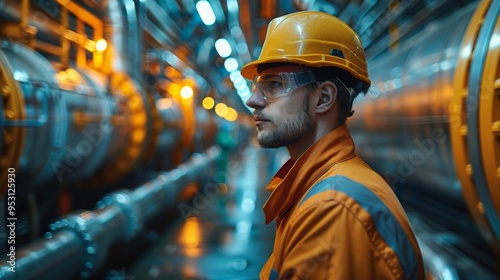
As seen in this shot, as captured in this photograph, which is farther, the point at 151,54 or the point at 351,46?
the point at 151,54

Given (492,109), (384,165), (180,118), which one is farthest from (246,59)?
(492,109)

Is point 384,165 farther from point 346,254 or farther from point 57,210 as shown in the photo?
point 346,254

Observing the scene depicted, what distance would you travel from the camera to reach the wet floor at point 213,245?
386cm

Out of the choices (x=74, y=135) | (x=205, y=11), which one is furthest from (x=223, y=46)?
(x=74, y=135)

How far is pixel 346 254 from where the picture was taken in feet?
2.92

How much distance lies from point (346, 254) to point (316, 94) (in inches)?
19.9

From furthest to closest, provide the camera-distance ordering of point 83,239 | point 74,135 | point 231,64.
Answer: point 231,64 → point 74,135 → point 83,239

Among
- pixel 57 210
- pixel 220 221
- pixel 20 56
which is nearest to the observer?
pixel 20 56

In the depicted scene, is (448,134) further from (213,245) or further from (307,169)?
(213,245)

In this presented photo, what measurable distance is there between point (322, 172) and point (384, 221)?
0.23 meters

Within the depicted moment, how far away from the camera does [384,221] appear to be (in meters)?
0.95

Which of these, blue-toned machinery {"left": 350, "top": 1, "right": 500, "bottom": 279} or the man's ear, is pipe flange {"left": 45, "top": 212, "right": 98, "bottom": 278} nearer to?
blue-toned machinery {"left": 350, "top": 1, "right": 500, "bottom": 279}

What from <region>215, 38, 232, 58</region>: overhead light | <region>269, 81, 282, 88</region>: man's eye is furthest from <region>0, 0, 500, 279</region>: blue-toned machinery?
<region>215, 38, 232, 58</region>: overhead light

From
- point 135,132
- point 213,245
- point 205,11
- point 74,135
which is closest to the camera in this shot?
point 74,135
